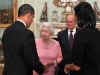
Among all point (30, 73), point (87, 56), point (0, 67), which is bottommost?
point (0, 67)

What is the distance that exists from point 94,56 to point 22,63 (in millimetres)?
868

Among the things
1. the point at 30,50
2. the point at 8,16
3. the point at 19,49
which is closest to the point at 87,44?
the point at 30,50

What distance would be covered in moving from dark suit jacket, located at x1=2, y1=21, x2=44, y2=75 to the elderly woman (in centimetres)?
85

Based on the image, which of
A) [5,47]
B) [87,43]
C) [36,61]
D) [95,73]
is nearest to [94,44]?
[87,43]

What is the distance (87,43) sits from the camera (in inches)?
116

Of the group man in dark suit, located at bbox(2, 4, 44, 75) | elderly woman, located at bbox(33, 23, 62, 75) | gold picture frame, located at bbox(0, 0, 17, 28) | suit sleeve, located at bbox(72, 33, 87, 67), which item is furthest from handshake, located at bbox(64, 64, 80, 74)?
gold picture frame, located at bbox(0, 0, 17, 28)

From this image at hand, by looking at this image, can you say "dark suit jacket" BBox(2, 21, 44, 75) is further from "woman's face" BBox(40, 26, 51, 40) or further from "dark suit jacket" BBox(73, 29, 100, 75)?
"woman's face" BBox(40, 26, 51, 40)

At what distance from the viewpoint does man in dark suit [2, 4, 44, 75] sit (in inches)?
123

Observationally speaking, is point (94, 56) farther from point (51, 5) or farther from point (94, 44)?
point (51, 5)

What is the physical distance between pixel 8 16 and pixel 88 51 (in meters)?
5.04

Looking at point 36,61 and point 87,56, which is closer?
point 87,56

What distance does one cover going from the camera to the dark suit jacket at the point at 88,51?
295cm

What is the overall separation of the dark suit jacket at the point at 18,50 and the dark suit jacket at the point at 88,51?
555mm

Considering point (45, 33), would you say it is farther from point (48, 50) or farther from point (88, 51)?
point (88, 51)
